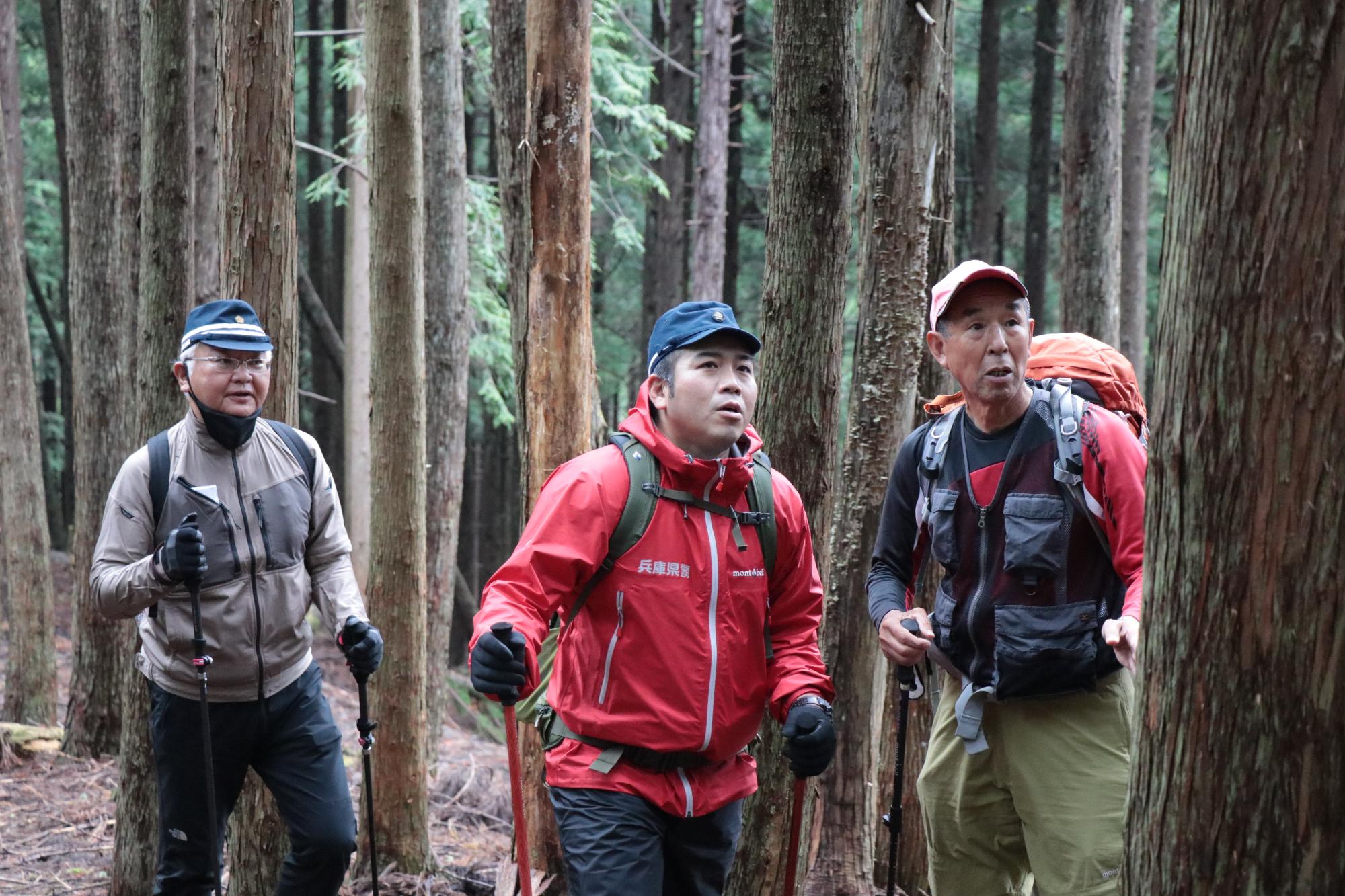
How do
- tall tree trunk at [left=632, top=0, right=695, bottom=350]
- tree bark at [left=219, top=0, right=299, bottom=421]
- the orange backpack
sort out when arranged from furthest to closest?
tall tree trunk at [left=632, top=0, right=695, bottom=350] < tree bark at [left=219, top=0, right=299, bottom=421] < the orange backpack

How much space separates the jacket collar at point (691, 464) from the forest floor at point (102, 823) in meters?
3.58

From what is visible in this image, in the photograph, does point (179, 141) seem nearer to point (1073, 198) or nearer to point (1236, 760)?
point (1236, 760)

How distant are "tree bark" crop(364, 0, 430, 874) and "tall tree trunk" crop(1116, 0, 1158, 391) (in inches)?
373

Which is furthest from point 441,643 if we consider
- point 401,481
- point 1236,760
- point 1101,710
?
point 1236,760

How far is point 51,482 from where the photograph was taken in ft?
88.4

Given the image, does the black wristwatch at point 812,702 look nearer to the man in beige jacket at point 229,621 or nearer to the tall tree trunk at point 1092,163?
the man in beige jacket at point 229,621

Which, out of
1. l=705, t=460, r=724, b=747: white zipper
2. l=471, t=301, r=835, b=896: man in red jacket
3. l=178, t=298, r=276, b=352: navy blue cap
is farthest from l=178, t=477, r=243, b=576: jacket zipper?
l=705, t=460, r=724, b=747: white zipper

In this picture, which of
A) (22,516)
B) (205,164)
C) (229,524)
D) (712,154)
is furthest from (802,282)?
(712,154)

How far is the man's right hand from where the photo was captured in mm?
3918

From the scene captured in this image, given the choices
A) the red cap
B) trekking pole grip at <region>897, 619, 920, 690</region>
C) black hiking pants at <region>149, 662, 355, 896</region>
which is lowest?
black hiking pants at <region>149, 662, 355, 896</region>

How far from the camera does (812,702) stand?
380 centimetres

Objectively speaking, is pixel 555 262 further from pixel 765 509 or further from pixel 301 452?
pixel 765 509

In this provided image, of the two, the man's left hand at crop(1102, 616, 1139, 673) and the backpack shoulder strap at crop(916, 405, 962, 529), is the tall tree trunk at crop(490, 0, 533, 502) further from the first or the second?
the man's left hand at crop(1102, 616, 1139, 673)

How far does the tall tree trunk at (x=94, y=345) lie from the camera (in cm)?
973
